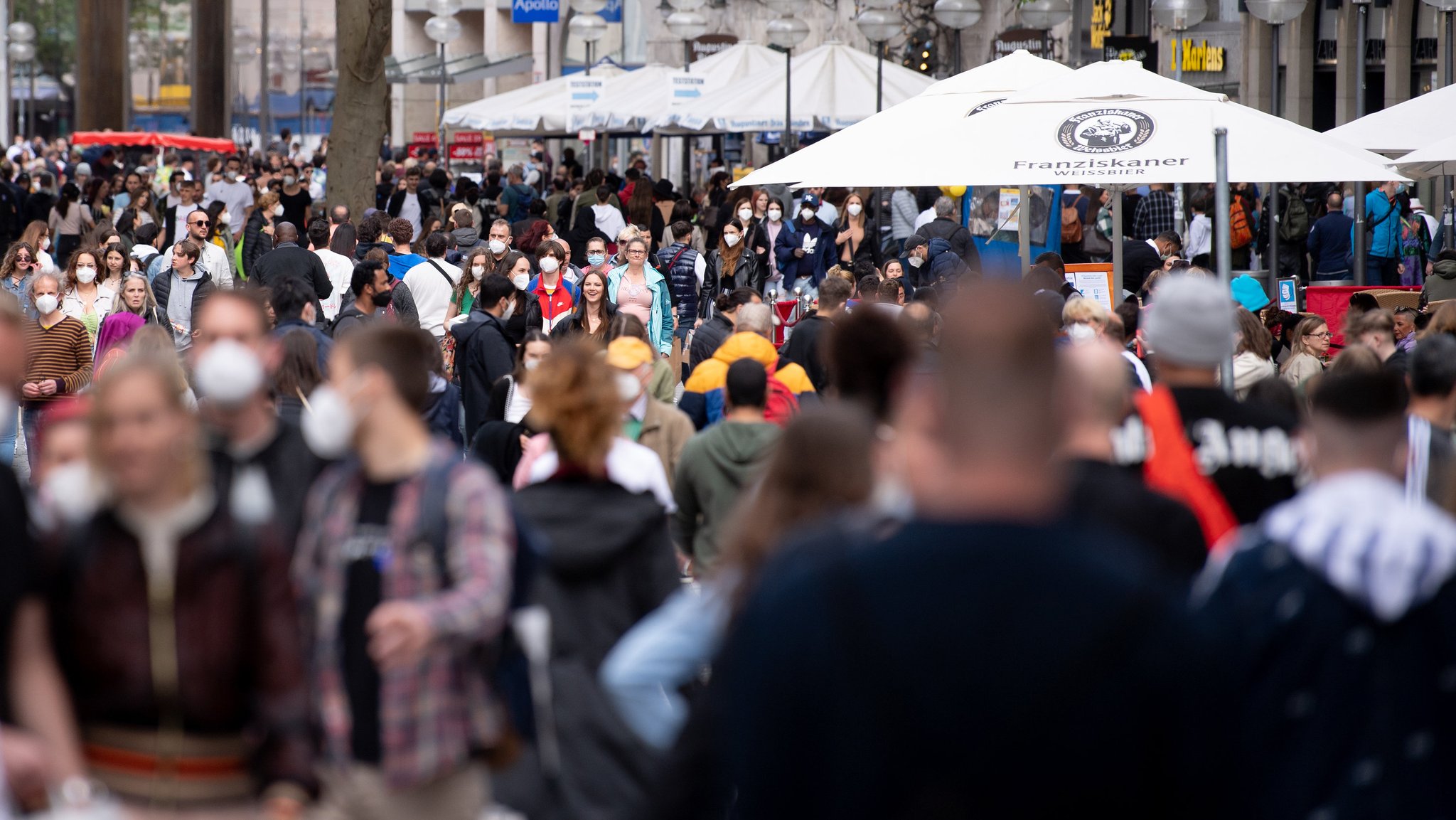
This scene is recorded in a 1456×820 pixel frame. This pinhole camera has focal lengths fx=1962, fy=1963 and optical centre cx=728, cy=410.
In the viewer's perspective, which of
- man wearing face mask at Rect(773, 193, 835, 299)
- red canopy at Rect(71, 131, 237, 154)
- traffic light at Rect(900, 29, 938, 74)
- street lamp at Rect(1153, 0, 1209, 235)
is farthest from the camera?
red canopy at Rect(71, 131, 237, 154)

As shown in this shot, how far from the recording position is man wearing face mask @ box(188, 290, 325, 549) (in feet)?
14.9

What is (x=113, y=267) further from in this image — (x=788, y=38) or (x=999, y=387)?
(x=999, y=387)

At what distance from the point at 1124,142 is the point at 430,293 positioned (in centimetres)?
568

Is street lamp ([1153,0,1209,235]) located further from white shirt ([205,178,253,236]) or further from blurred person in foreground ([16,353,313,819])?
blurred person in foreground ([16,353,313,819])

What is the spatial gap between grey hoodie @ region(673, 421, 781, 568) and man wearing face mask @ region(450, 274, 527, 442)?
183 inches

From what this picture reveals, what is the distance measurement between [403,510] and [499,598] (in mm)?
288

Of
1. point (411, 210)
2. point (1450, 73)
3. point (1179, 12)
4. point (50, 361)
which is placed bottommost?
point (50, 361)

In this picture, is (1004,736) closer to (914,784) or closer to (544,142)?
(914,784)

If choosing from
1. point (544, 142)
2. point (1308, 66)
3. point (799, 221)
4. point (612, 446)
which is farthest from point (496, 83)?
point (612, 446)

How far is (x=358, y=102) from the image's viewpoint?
22391 mm

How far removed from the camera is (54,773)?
3.71 metres

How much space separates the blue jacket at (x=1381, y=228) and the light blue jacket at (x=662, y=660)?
18777 mm

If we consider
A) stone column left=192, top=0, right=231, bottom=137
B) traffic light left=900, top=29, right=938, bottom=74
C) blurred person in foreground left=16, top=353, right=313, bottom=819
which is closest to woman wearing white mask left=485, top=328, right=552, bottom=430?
blurred person in foreground left=16, top=353, right=313, bottom=819

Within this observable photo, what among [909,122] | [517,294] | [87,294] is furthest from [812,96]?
[517,294]
